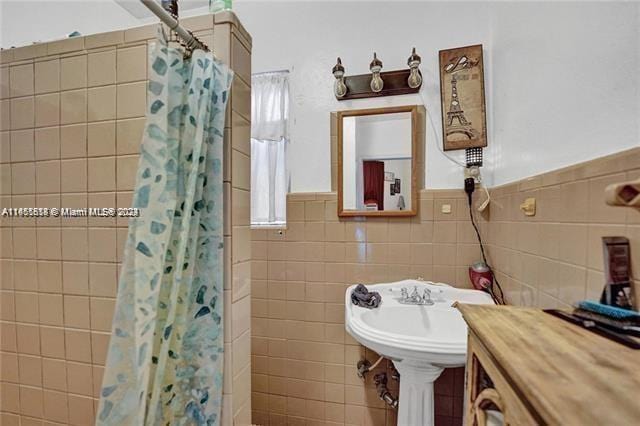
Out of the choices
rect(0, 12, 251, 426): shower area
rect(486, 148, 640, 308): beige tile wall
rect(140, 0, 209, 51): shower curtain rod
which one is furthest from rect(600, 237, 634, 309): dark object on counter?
rect(140, 0, 209, 51): shower curtain rod

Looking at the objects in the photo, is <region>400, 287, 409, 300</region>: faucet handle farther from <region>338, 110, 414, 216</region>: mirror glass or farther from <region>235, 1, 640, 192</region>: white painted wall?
<region>235, 1, 640, 192</region>: white painted wall

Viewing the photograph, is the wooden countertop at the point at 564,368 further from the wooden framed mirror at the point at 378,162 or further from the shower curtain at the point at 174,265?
the wooden framed mirror at the point at 378,162

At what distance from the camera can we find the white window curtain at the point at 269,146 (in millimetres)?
1623

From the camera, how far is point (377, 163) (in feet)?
4.93

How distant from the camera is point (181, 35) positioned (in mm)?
741

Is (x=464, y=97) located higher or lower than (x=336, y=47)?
lower

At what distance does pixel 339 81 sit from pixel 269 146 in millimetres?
514

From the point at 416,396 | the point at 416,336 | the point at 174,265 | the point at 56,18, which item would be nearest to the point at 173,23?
the point at 174,265

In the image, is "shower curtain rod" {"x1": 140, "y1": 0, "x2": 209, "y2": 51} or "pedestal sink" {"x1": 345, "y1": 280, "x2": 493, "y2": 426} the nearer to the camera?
"shower curtain rod" {"x1": 140, "y1": 0, "x2": 209, "y2": 51}

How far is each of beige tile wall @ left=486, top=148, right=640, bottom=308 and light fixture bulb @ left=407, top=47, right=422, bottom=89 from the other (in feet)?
2.09

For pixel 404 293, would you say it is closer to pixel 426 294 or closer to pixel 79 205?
pixel 426 294

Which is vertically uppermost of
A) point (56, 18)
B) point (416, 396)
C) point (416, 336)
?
point (56, 18)

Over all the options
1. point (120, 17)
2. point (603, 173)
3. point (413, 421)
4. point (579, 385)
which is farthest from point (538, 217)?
point (120, 17)

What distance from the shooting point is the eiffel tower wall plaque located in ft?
Answer: 4.50
